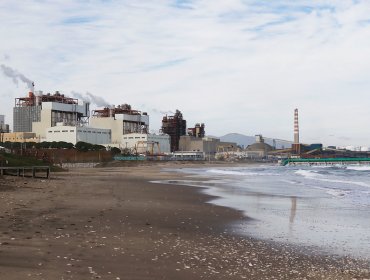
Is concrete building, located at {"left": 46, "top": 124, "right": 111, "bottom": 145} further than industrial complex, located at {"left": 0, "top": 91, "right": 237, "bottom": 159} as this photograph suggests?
No

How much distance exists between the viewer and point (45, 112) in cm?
17300

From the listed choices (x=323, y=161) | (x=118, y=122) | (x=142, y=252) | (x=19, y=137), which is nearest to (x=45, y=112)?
(x=19, y=137)

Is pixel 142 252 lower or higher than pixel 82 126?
lower

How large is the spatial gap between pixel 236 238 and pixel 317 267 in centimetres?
345

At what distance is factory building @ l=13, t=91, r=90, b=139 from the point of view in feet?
567

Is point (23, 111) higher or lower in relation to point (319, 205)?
higher

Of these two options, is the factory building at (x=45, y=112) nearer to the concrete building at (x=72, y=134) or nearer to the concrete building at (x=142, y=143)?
the concrete building at (x=72, y=134)

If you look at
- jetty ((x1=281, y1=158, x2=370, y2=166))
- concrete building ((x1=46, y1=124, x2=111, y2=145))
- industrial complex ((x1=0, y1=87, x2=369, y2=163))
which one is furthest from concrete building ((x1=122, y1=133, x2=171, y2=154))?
jetty ((x1=281, y1=158, x2=370, y2=166))

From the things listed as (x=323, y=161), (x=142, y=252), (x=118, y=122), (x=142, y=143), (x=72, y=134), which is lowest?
(x=323, y=161)

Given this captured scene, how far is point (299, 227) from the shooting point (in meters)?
13.9

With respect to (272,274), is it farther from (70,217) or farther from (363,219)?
(363,219)

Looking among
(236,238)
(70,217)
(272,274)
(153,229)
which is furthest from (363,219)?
(70,217)

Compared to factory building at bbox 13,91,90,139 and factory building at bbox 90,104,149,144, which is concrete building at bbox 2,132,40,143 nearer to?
factory building at bbox 13,91,90,139

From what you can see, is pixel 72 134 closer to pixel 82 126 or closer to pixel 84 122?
pixel 82 126
